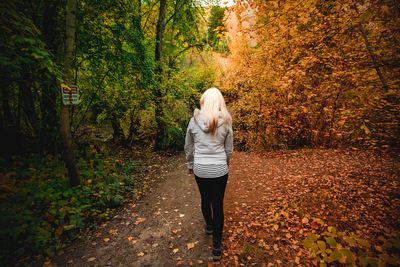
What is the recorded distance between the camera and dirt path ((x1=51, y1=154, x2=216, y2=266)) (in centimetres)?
266

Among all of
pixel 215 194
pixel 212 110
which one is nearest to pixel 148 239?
→ pixel 215 194

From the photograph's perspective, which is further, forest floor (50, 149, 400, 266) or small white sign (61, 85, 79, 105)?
small white sign (61, 85, 79, 105)

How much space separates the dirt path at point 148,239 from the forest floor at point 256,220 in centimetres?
2

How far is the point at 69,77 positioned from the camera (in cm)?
335

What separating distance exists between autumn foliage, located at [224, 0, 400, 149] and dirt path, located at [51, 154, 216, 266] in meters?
3.62

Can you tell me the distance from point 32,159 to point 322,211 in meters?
6.88

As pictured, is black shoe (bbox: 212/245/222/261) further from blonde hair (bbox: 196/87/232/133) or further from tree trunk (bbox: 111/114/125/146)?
tree trunk (bbox: 111/114/125/146)

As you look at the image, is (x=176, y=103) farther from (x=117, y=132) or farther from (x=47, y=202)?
(x=47, y=202)

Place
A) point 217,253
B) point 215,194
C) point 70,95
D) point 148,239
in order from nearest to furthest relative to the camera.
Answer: point 215,194, point 217,253, point 148,239, point 70,95

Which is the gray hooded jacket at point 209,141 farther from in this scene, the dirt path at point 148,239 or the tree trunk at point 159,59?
the tree trunk at point 159,59

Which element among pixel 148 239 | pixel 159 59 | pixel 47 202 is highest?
pixel 159 59

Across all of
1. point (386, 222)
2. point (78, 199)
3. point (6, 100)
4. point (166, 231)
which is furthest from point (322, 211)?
point (6, 100)

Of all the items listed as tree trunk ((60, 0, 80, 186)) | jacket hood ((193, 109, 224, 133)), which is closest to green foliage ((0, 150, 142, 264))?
tree trunk ((60, 0, 80, 186))

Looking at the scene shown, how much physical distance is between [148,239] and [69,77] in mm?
3479
